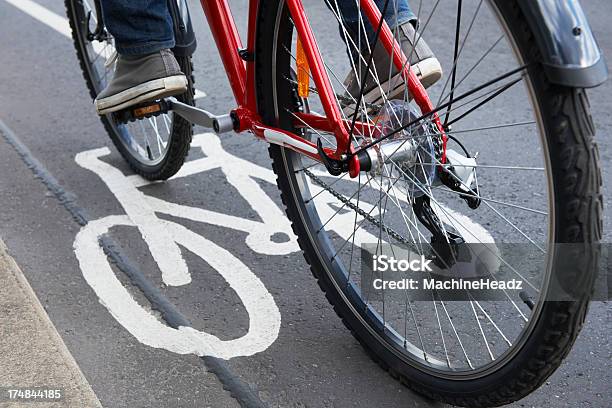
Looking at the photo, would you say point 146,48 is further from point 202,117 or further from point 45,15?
point 45,15

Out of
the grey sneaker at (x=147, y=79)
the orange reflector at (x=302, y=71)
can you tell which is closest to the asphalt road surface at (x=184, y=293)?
the grey sneaker at (x=147, y=79)

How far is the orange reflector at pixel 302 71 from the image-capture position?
96.7 inches

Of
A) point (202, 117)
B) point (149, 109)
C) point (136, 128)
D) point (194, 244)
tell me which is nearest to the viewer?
point (202, 117)

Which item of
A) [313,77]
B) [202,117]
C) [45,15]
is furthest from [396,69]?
[45,15]

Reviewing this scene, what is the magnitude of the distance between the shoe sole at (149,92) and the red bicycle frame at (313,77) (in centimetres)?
24

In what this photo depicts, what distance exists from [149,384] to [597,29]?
3.96m

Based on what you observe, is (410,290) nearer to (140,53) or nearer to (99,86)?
(140,53)

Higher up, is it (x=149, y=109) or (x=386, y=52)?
(x=386, y=52)

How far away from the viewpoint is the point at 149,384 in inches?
98.9

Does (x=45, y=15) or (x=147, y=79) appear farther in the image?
(x=45, y=15)

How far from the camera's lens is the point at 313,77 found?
231 cm

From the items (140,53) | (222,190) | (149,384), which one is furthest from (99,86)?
(149,384)

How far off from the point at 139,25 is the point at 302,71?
771mm

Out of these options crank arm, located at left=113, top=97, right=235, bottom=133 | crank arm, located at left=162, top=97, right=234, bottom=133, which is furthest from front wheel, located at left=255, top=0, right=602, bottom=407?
crank arm, located at left=113, top=97, right=235, bottom=133
